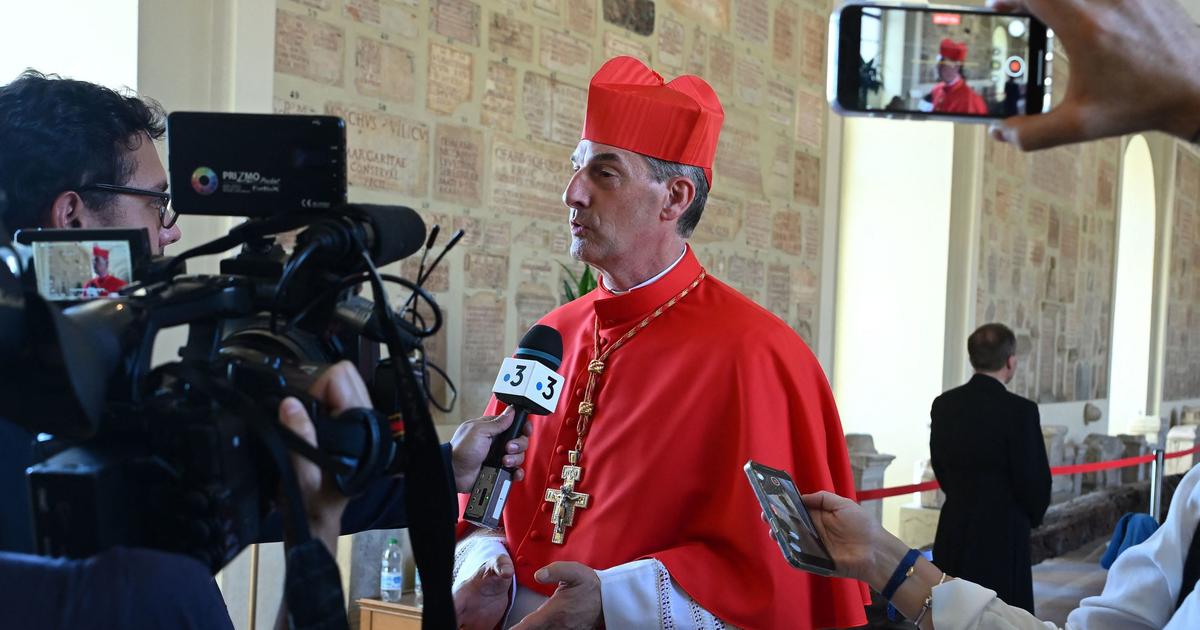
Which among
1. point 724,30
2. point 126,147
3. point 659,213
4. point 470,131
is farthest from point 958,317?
point 126,147

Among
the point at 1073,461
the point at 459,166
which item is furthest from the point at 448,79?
the point at 1073,461

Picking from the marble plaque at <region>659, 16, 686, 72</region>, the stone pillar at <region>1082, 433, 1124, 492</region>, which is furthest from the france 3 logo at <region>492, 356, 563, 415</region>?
the stone pillar at <region>1082, 433, 1124, 492</region>

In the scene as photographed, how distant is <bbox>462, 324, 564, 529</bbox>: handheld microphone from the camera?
80.2 inches

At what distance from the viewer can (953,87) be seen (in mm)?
1193

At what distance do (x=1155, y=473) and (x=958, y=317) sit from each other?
1.93 m

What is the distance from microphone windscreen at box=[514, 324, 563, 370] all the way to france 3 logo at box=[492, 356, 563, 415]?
32 mm

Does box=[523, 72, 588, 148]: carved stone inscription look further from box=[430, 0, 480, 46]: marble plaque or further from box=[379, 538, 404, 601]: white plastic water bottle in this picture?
box=[379, 538, 404, 601]: white plastic water bottle

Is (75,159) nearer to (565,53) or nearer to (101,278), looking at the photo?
(101,278)

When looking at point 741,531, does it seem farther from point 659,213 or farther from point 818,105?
point 818,105

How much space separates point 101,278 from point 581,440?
59.5 inches

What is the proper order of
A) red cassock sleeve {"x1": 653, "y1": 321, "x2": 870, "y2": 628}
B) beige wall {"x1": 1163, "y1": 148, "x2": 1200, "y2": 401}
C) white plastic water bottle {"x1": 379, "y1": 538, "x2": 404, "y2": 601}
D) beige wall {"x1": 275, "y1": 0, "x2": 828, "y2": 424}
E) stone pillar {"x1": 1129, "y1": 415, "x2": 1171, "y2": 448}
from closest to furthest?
red cassock sleeve {"x1": 653, "y1": 321, "x2": 870, "y2": 628}, white plastic water bottle {"x1": 379, "y1": 538, "x2": 404, "y2": 601}, beige wall {"x1": 275, "y1": 0, "x2": 828, "y2": 424}, stone pillar {"x1": 1129, "y1": 415, "x2": 1171, "y2": 448}, beige wall {"x1": 1163, "y1": 148, "x2": 1200, "y2": 401}

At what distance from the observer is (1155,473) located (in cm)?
833

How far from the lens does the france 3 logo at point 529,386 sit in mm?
2059

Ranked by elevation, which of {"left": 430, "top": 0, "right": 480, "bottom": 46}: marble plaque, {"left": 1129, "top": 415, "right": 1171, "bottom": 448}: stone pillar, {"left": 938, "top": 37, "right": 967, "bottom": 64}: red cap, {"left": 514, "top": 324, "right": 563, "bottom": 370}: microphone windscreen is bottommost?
{"left": 1129, "top": 415, "right": 1171, "bottom": 448}: stone pillar
